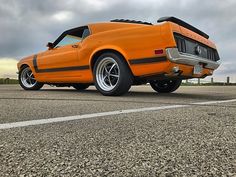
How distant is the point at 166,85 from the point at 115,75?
6.77ft

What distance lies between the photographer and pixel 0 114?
274 cm

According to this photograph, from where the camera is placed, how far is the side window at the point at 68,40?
5.87 meters

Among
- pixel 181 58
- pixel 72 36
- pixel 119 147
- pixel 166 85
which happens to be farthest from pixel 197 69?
pixel 119 147

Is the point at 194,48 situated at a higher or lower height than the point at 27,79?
higher

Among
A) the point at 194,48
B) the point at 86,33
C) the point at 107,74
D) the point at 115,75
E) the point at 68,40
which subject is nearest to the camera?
the point at 194,48

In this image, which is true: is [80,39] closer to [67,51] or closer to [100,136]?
[67,51]

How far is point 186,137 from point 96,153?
0.65 metres

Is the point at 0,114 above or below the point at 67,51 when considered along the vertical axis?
below

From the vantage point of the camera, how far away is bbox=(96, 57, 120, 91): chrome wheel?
506 centimetres

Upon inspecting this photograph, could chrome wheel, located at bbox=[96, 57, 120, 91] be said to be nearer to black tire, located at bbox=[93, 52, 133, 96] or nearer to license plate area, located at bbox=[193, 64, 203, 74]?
black tire, located at bbox=[93, 52, 133, 96]

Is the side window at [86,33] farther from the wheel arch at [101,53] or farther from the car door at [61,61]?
the wheel arch at [101,53]

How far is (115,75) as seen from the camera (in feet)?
16.5

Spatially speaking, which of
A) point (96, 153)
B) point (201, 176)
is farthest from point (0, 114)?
point (201, 176)

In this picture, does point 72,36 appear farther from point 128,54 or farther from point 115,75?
point 128,54
